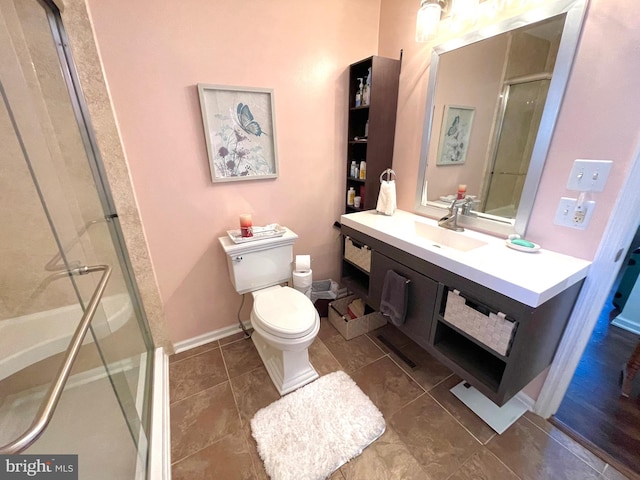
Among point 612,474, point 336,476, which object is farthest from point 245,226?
point 612,474

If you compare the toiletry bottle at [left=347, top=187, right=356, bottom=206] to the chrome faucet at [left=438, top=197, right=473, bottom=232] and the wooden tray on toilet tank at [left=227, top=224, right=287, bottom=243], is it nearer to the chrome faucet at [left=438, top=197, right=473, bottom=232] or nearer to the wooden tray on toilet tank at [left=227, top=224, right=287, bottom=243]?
the wooden tray on toilet tank at [left=227, top=224, right=287, bottom=243]

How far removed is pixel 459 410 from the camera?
4.65ft

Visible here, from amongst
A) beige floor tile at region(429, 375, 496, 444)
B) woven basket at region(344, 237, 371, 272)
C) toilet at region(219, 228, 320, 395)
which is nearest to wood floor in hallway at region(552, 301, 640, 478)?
beige floor tile at region(429, 375, 496, 444)

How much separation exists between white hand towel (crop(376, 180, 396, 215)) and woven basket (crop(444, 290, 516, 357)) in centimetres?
78

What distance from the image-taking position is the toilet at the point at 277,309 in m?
1.40

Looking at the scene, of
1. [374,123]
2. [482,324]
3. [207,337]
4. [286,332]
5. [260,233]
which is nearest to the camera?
[482,324]

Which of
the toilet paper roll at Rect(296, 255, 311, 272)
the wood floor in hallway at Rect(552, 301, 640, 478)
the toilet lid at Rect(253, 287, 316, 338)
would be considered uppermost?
the toilet paper roll at Rect(296, 255, 311, 272)

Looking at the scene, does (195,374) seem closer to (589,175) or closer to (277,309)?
(277,309)

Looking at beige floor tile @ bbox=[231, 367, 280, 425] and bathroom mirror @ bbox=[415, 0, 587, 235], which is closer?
bathroom mirror @ bbox=[415, 0, 587, 235]

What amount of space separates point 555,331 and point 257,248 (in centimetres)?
160

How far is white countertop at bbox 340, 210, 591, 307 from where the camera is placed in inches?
38.2

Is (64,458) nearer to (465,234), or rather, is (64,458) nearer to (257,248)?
(257,248)

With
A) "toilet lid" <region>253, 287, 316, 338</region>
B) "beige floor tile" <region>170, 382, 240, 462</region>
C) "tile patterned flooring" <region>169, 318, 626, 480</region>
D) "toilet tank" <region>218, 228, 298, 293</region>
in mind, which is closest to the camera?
"tile patterned flooring" <region>169, 318, 626, 480</region>

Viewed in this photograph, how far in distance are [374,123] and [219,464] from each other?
2.11 m
